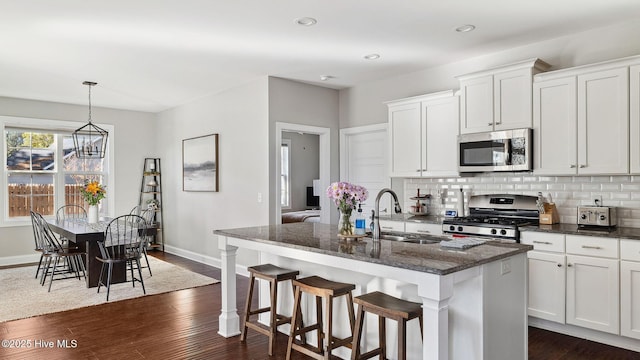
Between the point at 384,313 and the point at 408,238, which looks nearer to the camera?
the point at 384,313

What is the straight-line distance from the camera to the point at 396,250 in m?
2.46

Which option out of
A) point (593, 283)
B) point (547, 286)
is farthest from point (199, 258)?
point (593, 283)

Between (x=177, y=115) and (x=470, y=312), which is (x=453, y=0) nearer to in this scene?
(x=470, y=312)

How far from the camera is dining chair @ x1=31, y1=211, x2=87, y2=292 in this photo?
16.4ft


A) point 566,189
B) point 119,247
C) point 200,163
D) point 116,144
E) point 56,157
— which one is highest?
point 116,144

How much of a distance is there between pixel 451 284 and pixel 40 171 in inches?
283

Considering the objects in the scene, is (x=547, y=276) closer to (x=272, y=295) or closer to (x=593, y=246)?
(x=593, y=246)

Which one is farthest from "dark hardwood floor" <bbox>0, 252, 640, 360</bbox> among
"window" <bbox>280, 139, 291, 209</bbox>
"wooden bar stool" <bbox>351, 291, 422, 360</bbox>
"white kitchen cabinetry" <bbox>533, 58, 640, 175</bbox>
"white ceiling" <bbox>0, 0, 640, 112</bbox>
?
"window" <bbox>280, 139, 291, 209</bbox>

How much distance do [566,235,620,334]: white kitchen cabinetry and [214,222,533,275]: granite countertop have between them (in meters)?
1.11

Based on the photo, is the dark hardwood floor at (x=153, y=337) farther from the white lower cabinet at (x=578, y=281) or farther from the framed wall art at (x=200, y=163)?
the framed wall art at (x=200, y=163)

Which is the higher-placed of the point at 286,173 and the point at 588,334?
the point at 286,173

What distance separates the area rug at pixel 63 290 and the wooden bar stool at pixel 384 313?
10.4 feet

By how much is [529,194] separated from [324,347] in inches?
103

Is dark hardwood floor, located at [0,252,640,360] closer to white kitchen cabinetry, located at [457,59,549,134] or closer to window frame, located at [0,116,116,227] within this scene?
white kitchen cabinetry, located at [457,59,549,134]
